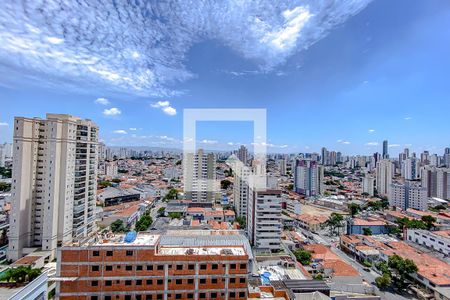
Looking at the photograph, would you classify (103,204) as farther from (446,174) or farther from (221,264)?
(446,174)

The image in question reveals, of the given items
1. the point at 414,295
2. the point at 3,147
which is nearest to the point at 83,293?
the point at 414,295

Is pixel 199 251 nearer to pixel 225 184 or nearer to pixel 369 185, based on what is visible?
pixel 225 184

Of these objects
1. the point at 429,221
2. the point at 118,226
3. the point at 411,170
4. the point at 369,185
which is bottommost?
the point at 118,226

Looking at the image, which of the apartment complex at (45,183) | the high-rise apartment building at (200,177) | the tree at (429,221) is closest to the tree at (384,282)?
the tree at (429,221)

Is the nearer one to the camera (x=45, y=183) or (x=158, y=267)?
(x=158, y=267)

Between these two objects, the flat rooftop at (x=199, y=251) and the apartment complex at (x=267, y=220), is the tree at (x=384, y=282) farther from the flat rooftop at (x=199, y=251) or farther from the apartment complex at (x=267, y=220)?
the flat rooftop at (x=199, y=251)

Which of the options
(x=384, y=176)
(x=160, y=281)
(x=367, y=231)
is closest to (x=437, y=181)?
(x=384, y=176)
